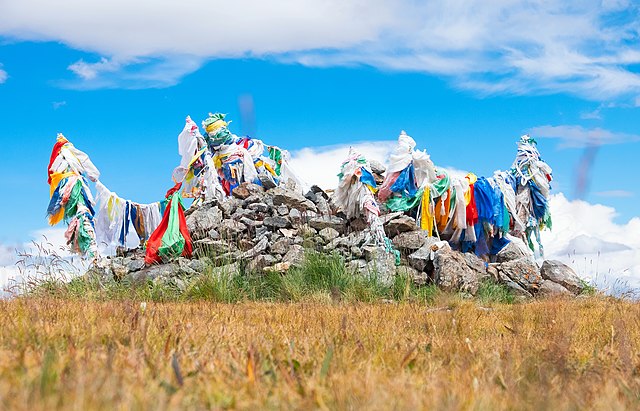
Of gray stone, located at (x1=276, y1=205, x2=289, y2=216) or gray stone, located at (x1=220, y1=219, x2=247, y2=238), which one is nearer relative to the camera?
gray stone, located at (x1=220, y1=219, x2=247, y2=238)

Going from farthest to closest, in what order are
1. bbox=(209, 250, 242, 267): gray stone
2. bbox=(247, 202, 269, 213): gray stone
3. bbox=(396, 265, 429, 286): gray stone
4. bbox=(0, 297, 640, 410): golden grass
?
bbox=(247, 202, 269, 213): gray stone
bbox=(209, 250, 242, 267): gray stone
bbox=(396, 265, 429, 286): gray stone
bbox=(0, 297, 640, 410): golden grass

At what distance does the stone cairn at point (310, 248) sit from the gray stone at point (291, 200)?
0.06ft

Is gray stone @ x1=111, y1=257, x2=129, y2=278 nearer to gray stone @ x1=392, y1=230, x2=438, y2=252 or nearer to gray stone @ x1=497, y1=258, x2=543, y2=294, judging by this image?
gray stone @ x1=392, y1=230, x2=438, y2=252

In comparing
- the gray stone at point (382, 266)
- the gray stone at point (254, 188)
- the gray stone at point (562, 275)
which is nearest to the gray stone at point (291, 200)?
the gray stone at point (254, 188)

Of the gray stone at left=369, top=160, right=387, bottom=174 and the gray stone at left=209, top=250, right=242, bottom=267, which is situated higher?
the gray stone at left=369, top=160, right=387, bottom=174

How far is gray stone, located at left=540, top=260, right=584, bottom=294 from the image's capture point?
12836mm

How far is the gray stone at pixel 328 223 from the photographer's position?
12.7 metres

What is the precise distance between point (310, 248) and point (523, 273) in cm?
392

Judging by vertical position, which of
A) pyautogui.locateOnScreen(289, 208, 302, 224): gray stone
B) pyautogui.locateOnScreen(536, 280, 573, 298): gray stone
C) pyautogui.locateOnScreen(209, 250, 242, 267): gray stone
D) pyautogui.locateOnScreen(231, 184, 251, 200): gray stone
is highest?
pyautogui.locateOnScreen(231, 184, 251, 200): gray stone

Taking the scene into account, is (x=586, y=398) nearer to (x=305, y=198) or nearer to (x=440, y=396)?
(x=440, y=396)

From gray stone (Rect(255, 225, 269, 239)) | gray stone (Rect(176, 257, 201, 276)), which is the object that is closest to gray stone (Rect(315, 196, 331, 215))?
gray stone (Rect(255, 225, 269, 239))

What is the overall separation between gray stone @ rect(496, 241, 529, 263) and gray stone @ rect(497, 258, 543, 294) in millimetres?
948

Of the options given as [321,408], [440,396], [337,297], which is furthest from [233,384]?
[337,297]

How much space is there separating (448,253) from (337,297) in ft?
9.53
